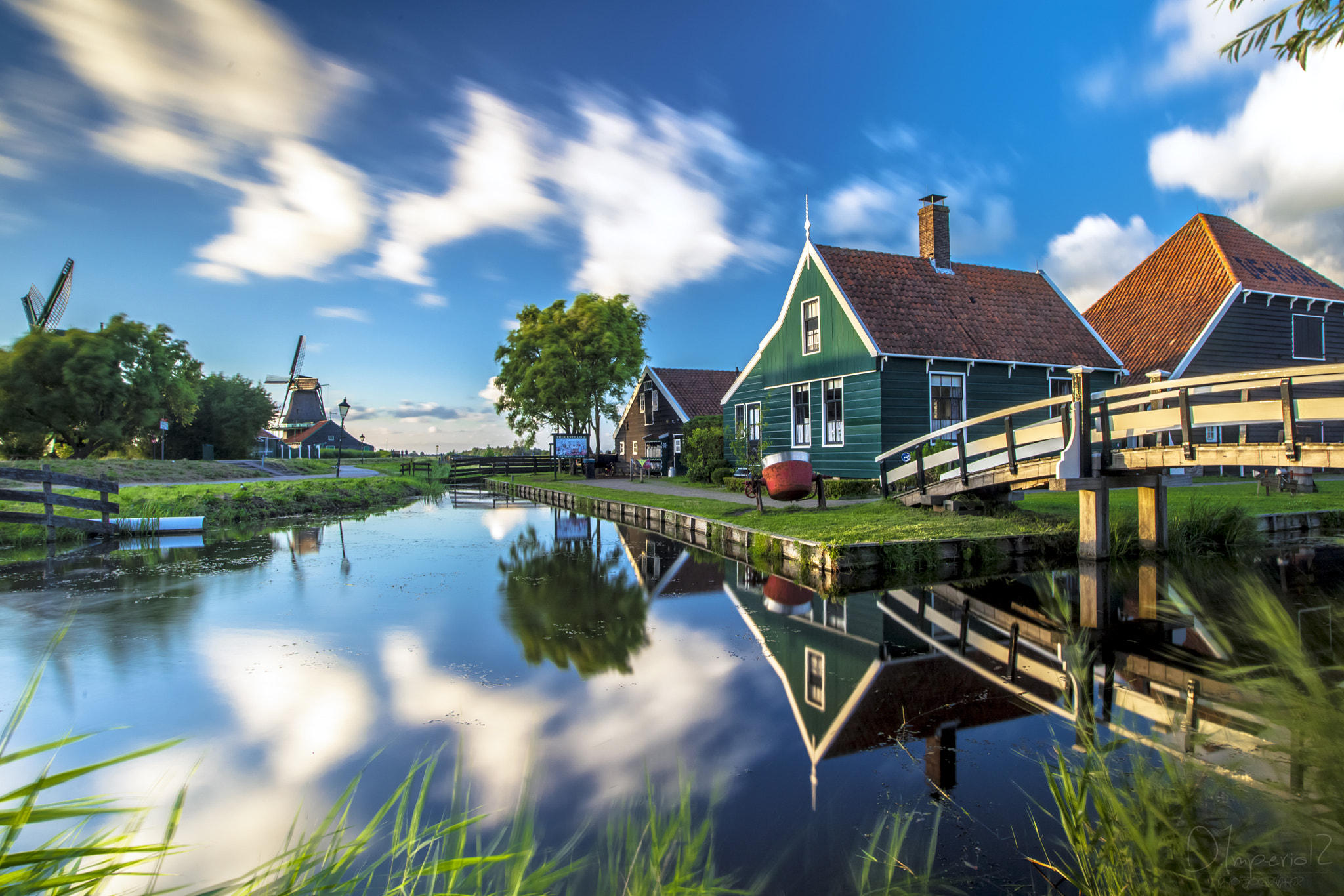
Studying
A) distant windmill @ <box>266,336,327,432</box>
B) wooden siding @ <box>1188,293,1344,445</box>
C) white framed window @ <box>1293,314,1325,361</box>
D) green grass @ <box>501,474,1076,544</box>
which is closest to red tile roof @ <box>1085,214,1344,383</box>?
wooden siding @ <box>1188,293,1344,445</box>

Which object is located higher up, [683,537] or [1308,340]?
[1308,340]

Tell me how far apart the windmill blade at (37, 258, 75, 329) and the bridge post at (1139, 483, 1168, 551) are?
7541 centimetres

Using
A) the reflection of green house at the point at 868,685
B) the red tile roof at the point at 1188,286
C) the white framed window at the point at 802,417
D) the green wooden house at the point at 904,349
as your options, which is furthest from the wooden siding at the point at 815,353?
the reflection of green house at the point at 868,685

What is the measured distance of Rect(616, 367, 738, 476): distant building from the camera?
3234 centimetres

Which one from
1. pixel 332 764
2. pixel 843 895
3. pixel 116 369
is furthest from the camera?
pixel 116 369

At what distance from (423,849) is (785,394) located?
59.9ft

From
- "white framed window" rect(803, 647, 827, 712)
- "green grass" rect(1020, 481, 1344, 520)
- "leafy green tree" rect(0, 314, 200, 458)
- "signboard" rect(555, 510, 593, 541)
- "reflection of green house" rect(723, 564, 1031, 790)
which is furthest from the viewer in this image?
"leafy green tree" rect(0, 314, 200, 458)

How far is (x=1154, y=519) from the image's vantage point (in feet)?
34.7

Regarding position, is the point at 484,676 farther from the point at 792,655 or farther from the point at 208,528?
the point at 208,528

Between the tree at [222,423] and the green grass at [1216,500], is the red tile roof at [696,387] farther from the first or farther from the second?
the tree at [222,423]

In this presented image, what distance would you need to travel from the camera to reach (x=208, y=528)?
642 inches

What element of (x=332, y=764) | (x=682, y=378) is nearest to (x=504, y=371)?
(x=682, y=378)

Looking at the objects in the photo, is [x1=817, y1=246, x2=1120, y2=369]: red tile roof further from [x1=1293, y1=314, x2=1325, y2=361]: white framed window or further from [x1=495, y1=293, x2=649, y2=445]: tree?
[x1=495, y1=293, x2=649, y2=445]: tree

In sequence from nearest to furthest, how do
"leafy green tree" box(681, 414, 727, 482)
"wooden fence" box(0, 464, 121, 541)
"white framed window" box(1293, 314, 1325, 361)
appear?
1. "wooden fence" box(0, 464, 121, 541)
2. "white framed window" box(1293, 314, 1325, 361)
3. "leafy green tree" box(681, 414, 727, 482)
